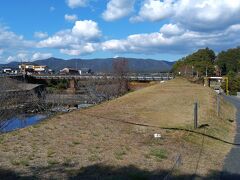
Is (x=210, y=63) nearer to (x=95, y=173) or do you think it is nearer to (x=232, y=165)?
(x=232, y=165)

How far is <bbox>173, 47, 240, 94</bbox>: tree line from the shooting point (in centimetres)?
12561

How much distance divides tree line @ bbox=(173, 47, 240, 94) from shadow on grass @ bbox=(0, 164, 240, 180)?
102 meters

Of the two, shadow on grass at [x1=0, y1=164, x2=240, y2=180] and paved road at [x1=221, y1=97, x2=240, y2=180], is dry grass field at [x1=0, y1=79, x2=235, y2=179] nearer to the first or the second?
shadow on grass at [x1=0, y1=164, x2=240, y2=180]

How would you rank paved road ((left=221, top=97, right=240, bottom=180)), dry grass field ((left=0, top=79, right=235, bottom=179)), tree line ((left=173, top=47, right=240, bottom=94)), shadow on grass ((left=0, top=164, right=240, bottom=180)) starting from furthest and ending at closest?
tree line ((left=173, top=47, right=240, bottom=94))
paved road ((left=221, top=97, right=240, bottom=180))
dry grass field ((left=0, top=79, right=235, bottom=179))
shadow on grass ((left=0, top=164, right=240, bottom=180))

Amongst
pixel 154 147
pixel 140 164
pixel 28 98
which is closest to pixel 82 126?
pixel 154 147

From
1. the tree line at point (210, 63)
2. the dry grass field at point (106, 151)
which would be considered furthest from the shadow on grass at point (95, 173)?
the tree line at point (210, 63)

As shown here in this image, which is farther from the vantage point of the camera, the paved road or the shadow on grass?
the paved road

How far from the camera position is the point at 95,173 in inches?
352

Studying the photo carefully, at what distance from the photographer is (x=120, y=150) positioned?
37.7 feet

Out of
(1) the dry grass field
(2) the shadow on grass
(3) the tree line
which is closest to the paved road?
(1) the dry grass field

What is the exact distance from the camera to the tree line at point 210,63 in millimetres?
125613

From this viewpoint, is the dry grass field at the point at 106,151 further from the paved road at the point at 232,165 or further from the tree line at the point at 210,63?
the tree line at the point at 210,63

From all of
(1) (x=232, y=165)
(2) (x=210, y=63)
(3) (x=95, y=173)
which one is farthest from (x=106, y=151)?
(2) (x=210, y=63)

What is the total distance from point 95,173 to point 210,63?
448ft
